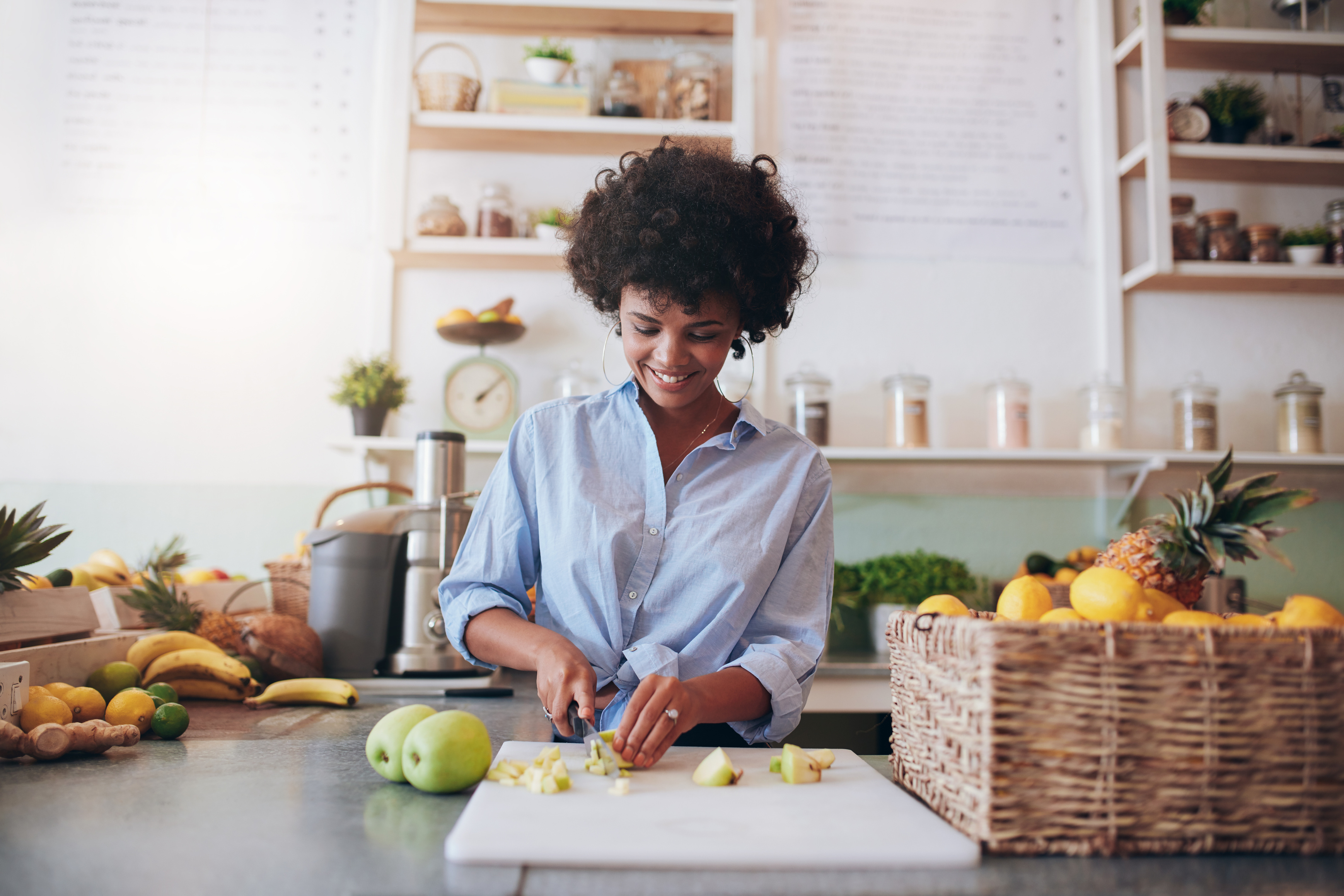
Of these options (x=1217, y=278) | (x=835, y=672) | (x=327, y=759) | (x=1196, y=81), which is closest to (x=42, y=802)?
(x=327, y=759)

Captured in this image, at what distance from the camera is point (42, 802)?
2.56ft

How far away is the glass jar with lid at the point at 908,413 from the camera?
7.64ft

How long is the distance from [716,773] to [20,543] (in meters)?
Result: 1.01

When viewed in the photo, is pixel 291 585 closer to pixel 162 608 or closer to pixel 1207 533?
pixel 162 608

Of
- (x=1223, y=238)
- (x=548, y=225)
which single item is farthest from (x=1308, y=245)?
(x=548, y=225)

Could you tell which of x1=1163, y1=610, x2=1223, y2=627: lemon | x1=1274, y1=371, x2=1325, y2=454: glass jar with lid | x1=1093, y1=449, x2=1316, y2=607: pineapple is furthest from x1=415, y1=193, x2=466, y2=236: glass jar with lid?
x1=1274, y1=371, x2=1325, y2=454: glass jar with lid

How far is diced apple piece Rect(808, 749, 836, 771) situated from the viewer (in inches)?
33.7

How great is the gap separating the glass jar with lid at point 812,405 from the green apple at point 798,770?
59.5 inches

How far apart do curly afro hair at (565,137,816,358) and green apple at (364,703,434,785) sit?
531 mm

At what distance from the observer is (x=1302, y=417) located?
2.36 metres

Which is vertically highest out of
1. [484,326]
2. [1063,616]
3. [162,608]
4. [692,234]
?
[484,326]

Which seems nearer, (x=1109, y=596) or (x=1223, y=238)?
(x=1109, y=596)

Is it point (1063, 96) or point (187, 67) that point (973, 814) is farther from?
point (187, 67)

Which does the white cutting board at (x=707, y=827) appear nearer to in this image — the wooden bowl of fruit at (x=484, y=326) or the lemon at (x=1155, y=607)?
the lemon at (x=1155, y=607)
